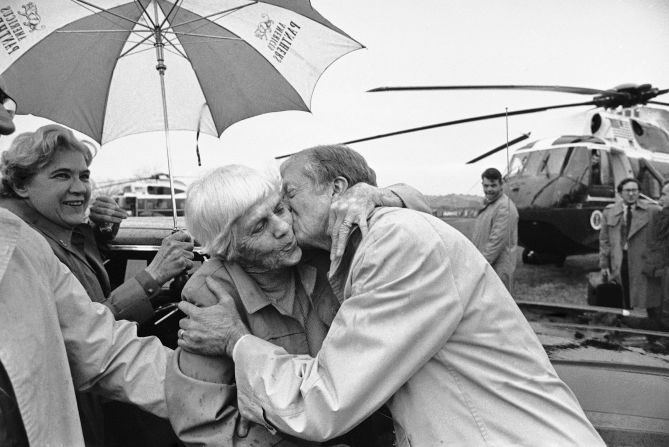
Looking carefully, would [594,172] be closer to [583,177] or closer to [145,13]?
[583,177]

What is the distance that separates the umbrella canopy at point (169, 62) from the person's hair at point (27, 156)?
2.06 ft

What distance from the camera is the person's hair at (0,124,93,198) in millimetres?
2164

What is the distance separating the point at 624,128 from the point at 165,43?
1110cm

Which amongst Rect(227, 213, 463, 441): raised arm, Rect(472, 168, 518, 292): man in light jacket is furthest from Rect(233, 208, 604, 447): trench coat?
Rect(472, 168, 518, 292): man in light jacket

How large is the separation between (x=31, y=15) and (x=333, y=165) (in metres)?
1.85

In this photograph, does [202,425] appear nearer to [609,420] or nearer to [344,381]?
[344,381]

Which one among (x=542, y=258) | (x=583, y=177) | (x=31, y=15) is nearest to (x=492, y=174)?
(x=31, y=15)

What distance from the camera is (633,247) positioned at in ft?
21.5

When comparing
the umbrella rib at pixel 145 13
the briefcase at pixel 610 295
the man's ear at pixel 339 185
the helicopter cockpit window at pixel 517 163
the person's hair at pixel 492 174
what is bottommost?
the briefcase at pixel 610 295

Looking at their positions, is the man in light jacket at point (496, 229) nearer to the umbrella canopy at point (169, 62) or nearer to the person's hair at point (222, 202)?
the umbrella canopy at point (169, 62)

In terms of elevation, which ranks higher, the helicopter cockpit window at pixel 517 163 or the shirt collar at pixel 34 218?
the shirt collar at pixel 34 218

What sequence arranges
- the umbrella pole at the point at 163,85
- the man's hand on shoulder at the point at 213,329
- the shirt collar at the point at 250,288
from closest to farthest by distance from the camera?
1. the man's hand on shoulder at the point at 213,329
2. the shirt collar at the point at 250,288
3. the umbrella pole at the point at 163,85

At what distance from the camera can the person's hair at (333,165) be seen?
5.32 feet

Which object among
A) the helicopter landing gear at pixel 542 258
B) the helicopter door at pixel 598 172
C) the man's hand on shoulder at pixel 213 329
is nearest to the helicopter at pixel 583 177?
the helicopter door at pixel 598 172
